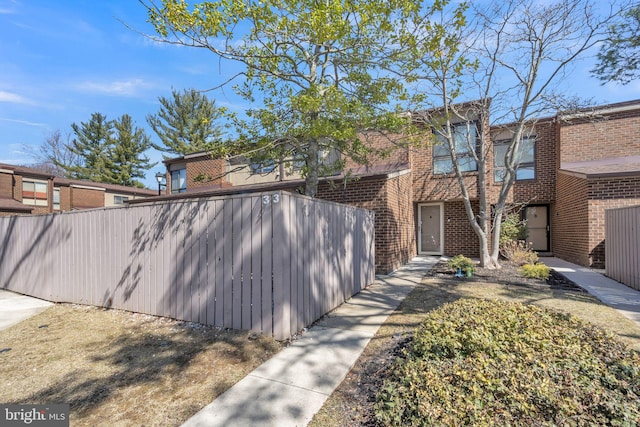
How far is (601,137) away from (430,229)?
700 centimetres

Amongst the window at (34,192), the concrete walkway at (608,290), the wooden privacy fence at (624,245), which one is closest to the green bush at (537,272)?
the concrete walkway at (608,290)

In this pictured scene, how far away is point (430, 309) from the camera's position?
5.04m

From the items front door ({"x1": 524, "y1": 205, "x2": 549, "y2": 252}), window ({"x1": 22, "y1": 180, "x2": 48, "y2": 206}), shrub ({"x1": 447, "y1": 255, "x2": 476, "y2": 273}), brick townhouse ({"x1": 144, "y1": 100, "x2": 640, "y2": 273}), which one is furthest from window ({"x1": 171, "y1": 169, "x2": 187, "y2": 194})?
front door ({"x1": 524, "y1": 205, "x2": 549, "y2": 252})

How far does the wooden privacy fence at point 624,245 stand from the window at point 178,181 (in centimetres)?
1803

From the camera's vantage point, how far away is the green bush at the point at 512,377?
1975 millimetres

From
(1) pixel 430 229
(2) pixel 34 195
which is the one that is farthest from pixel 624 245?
(2) pixel 34 195

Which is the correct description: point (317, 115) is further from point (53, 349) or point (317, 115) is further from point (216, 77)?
point (53, 349)

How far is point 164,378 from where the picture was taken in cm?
302

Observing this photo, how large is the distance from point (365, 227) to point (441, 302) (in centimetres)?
238

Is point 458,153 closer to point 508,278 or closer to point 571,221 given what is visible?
point 571,221

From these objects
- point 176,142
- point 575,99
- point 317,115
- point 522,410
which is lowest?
point 522,410

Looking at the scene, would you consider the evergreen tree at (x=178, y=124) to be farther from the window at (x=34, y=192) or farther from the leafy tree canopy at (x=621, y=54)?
the leafy tree canopy at (x=621, y=54)

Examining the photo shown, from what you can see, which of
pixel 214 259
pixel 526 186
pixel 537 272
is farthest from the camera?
pixel 526 186

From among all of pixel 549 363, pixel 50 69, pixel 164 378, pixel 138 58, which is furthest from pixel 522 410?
pixel 50 69
